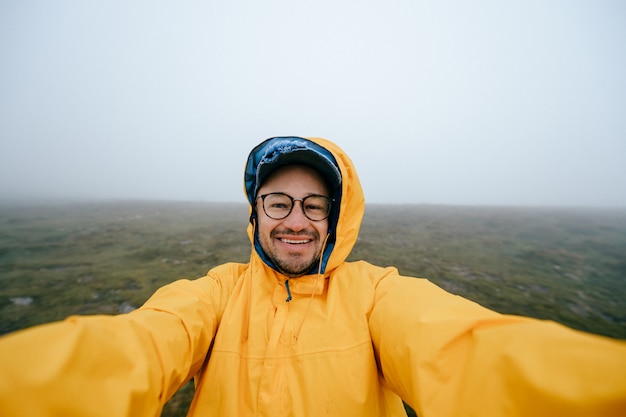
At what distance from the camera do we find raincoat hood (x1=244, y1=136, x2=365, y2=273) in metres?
2.78

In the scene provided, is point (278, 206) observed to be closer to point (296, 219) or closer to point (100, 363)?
point (296, 219)

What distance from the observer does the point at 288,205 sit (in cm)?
280

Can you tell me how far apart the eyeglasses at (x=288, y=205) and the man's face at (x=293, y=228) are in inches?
1.9

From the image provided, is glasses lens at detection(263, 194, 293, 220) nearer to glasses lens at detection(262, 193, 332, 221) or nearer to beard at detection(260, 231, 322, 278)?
glasses lens at detection(262, 193, 332, 221)

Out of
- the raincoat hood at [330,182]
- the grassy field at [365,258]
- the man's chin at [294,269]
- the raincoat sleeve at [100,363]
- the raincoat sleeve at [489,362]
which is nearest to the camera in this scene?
the raincoat sleeve at [489,362]

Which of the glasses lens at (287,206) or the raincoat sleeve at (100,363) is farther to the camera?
the glasses lens at (287,206)

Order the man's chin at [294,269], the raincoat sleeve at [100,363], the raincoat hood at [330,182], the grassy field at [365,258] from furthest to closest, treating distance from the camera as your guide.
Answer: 1. the grassy field at [365,258]
2. the raincoat hood at [330,182]
3. the man's chin at [294,269]
4. the raincoat sleeve at [100,363]

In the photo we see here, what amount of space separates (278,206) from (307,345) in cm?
153

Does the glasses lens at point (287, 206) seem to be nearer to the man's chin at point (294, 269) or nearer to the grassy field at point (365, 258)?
the man's chin at point (294, 269)

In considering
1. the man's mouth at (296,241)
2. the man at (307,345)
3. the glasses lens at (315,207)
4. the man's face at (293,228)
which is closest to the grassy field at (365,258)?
the man at (307,345)

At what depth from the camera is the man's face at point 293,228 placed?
2611 mm

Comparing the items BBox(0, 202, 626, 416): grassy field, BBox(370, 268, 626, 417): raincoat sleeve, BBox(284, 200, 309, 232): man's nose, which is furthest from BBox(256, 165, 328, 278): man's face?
BBox(0, 202, 626, 416): grassy field

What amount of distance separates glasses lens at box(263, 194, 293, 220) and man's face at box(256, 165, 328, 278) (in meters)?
0.06

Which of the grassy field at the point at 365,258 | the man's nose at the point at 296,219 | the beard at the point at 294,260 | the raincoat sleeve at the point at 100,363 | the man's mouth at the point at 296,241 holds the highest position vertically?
the man's nose at the point at 296,219
